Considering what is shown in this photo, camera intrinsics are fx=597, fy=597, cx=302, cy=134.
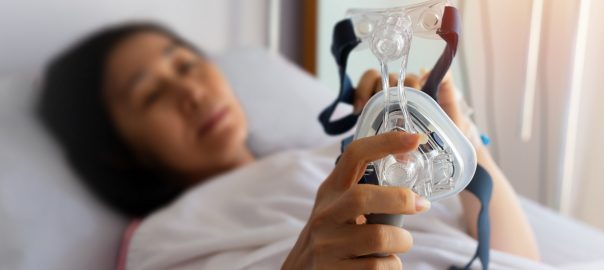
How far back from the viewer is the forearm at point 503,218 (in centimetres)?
63

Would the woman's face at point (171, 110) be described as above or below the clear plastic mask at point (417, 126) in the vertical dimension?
below

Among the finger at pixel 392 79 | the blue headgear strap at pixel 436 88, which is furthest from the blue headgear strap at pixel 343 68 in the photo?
the finger at pixel 392 79

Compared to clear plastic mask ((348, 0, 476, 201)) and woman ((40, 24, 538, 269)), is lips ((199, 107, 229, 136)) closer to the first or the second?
woman ((40, 24, 538, 269))

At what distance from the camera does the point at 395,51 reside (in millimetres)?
410

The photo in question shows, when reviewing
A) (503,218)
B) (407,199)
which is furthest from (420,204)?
(503,218)

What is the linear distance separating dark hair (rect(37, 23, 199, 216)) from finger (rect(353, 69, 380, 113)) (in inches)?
24.1

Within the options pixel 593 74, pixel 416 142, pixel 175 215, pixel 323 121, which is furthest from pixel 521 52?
pixel 175 215

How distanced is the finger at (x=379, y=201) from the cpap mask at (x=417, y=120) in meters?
0.01

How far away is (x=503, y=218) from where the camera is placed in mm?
631

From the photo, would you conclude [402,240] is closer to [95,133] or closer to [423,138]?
[423,138]

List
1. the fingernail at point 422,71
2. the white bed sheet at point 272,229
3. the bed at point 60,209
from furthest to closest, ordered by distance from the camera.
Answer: the bed at point 60,209
the white bed sheet at point 272,229
the fingernail at point 422,71

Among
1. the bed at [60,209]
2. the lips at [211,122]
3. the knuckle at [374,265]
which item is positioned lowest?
the bed at [60,209]

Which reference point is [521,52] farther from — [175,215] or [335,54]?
[175,215]

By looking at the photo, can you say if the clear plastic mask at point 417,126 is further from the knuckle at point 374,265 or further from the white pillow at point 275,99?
the white pillow at point 275,99
